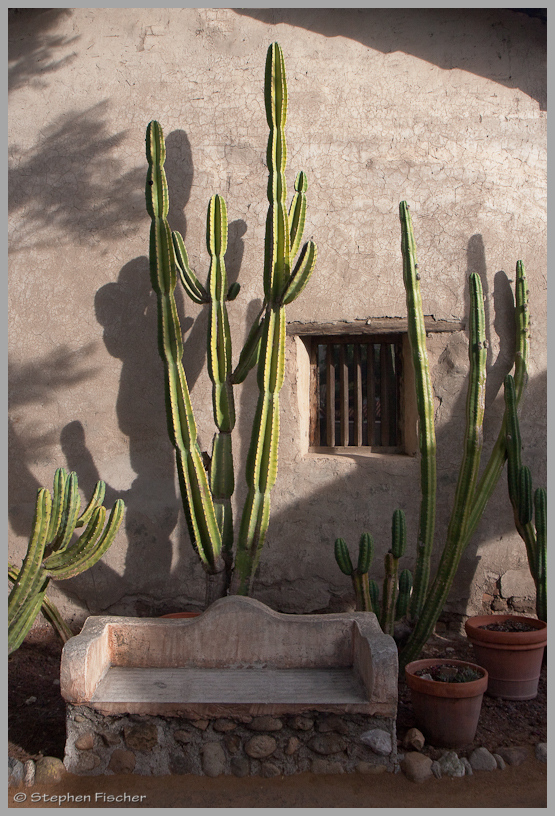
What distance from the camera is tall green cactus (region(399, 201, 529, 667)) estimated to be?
3.38m

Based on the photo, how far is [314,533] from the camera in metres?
4.01

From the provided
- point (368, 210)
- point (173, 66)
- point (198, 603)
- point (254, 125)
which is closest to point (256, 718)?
point (198, 603)

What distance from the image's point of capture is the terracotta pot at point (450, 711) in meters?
2.83

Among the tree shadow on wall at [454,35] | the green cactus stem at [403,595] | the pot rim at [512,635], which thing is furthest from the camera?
the tree shadow on wall at [454,35]

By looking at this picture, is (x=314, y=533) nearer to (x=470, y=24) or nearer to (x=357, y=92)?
(x=357, y=92)

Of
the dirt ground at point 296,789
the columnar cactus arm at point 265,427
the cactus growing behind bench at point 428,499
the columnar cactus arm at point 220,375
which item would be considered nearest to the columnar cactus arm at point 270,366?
the columnar cactus arm at point 265,427

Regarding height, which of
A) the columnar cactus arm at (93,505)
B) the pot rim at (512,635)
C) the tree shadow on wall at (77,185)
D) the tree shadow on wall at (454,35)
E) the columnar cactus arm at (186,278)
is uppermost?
the tree shadow on wall at (454,35)

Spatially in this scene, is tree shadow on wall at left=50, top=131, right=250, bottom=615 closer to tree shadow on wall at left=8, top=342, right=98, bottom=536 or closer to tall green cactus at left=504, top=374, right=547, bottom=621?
tree shadow on wall at left=8, top=342, right=98, bottom=536

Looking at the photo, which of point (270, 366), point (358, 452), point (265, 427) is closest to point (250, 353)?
point (270, 366)

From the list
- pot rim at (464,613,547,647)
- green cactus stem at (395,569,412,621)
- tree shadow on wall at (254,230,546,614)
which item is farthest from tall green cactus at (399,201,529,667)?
tree shadow on wall at (254,230,546,614)

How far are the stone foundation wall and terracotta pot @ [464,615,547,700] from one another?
91cm

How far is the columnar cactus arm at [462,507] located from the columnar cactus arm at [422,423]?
88mm

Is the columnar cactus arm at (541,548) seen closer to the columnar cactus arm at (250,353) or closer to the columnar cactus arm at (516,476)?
the columnar cactus arm at (516,476)

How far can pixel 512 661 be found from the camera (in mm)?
3260
